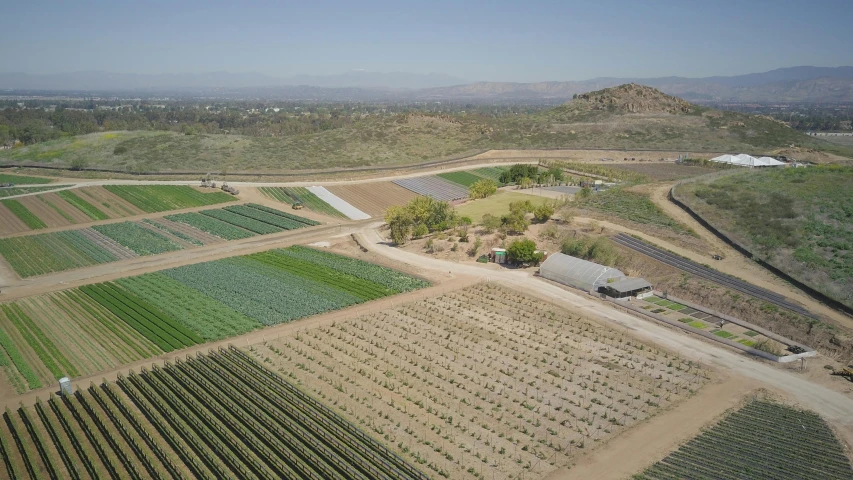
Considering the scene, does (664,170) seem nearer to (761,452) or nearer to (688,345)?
(688,345)

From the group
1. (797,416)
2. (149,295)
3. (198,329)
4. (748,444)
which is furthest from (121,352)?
(797,416)

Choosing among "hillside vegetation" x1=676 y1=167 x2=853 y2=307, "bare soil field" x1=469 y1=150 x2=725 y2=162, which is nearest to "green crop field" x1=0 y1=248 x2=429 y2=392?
"hillside vegetation" x1=676 y1=167 x2=853 y2=307

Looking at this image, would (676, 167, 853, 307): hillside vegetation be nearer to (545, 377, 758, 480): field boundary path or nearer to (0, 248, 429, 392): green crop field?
(545, 377, 758, 480): field boundary path

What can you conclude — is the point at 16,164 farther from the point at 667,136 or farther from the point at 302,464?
the point at 667,136

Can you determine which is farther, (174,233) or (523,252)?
(174,233)

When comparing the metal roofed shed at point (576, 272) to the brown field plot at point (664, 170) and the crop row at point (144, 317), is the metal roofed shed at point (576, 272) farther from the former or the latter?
the brown field plot at point (664, 170)

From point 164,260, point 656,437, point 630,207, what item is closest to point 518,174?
point 630,207
